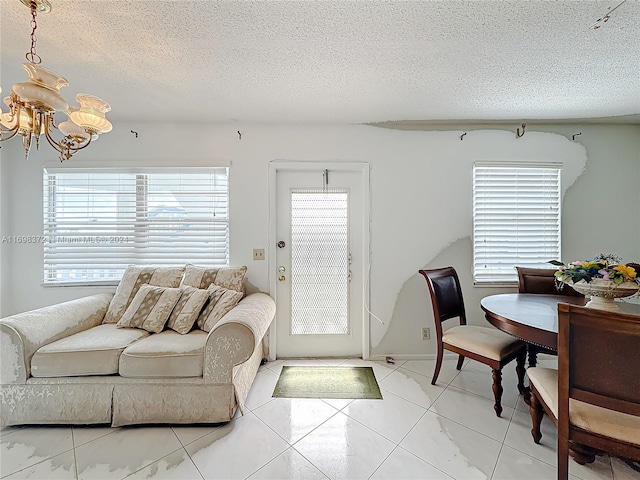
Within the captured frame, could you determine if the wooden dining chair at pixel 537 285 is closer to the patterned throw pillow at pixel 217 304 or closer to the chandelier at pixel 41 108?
the patterned throw pillow at pixel 217 304

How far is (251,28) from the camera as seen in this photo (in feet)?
4.75

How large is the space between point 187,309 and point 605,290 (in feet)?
9.18

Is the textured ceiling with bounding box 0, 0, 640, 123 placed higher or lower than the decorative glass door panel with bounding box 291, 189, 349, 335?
higher

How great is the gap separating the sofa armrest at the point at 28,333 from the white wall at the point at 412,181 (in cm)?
128

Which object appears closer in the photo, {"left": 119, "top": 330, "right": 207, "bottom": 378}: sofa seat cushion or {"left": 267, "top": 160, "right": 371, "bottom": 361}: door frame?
{"left": 119, "top": 330, "right": 207, "bottom": 378}: sofa seat cushion

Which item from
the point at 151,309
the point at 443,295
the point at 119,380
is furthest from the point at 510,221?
the point at 119,380

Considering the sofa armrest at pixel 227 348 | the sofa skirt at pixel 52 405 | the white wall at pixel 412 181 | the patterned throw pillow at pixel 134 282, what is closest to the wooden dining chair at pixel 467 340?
the white wall at pixel 412 181

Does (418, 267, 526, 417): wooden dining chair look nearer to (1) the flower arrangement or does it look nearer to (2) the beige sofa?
(1) the flower arrangement

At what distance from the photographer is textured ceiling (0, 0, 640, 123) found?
4.42ft

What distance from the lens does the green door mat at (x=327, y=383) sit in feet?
6.82

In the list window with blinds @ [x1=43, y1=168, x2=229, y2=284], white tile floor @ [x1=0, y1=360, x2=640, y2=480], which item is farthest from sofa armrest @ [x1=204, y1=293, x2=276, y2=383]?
window with blinds @ [x1=43, y1=168, x2=229, y2=284]

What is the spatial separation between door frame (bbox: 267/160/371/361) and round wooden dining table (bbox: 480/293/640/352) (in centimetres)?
107

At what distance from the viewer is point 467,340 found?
1992 mm

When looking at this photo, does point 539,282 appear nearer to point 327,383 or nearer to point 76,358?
point 327,383
